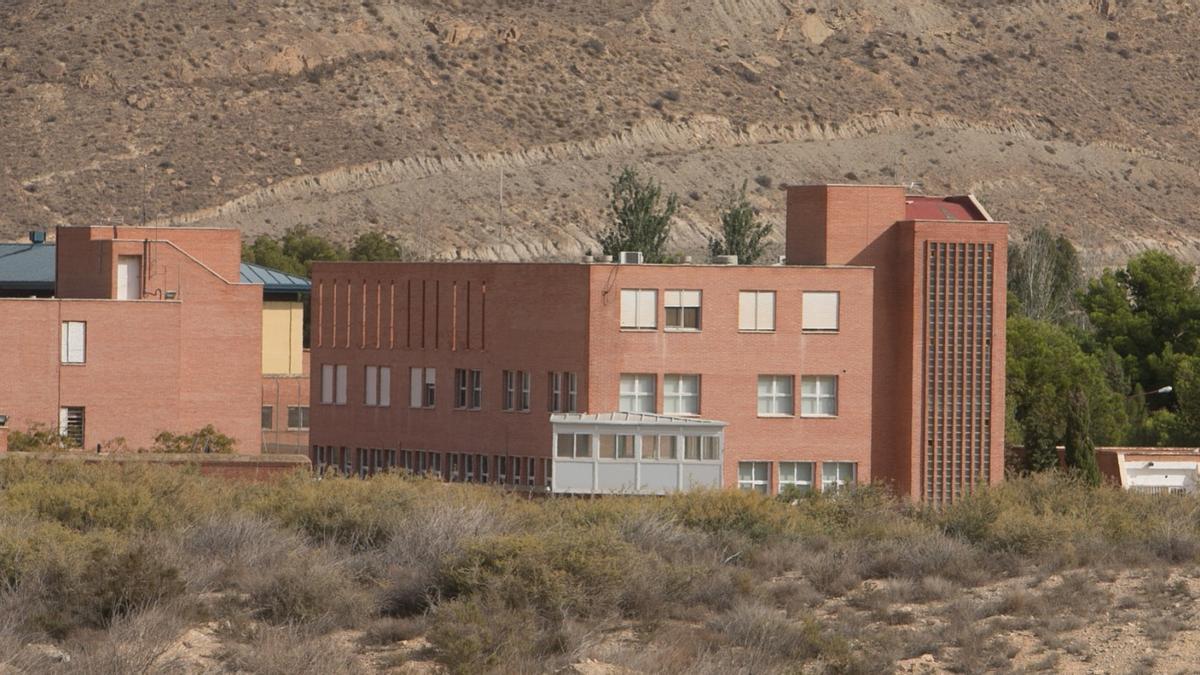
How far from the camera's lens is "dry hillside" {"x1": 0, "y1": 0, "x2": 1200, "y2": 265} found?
133 m

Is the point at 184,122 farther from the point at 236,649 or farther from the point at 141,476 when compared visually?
the point at 236,649

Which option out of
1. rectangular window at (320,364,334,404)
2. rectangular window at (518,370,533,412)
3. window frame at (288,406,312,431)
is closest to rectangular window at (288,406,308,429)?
window frame at (288,406,312,431)

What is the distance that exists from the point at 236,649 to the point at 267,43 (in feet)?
387

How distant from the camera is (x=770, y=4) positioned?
175875 mm

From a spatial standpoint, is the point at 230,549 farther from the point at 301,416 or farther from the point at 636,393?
the point at 301,416

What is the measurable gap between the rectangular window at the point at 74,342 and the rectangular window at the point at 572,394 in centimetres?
1457

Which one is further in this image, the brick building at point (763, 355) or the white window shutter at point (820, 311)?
the white window shutter at point (820, 311)

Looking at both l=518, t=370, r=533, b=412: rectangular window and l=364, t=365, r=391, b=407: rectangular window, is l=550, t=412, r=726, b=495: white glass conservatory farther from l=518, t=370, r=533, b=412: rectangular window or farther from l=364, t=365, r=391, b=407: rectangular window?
l=364, t=365, r=391, b=407: rectangular window

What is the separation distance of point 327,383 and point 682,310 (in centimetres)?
1435

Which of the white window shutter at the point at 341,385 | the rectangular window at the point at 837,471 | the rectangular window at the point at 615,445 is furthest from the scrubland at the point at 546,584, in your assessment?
the white window shutter at the point at 341,385

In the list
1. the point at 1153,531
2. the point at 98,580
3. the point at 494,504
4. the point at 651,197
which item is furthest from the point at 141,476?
the point at 651,197

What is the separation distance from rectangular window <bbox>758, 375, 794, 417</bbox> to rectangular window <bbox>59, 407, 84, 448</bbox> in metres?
19.6

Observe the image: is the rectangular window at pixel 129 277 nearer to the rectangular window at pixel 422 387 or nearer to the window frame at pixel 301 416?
the rectangular window at pixel 422 387

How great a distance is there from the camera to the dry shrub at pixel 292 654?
28094 millimetres
